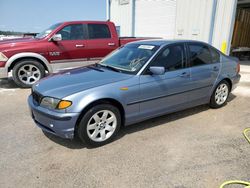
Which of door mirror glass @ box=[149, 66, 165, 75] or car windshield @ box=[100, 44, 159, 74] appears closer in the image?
door mirror glass @ box=[149, 66, 165, 75]

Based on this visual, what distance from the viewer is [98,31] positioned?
21.6ft

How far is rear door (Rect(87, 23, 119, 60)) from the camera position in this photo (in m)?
6.45

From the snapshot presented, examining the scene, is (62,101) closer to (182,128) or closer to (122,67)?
(122,67)

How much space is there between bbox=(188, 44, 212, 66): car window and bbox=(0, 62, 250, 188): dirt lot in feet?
3.57

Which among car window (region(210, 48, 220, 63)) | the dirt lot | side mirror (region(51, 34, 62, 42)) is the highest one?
side mirror (region(51, 34, 62, 42))

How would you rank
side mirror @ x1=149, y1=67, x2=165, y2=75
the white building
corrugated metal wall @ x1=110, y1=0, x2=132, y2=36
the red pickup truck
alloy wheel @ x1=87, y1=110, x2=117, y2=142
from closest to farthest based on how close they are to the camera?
alloy wheel @ x1=87, y1=110, x2=117, y2=142 < side mirror @ x1=149, y1=67, x2=165, y2=75 < the red pickup truck < the white building < corrugated metal wall @ x1=110, y1=0, x2=132, y2=36

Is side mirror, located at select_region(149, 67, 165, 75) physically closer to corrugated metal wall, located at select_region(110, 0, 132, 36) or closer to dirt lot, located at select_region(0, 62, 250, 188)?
dirt lot, located at select_region(0, 62, 250, 188)

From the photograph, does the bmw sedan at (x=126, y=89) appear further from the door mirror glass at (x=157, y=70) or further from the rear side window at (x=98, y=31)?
the rear side window at (x=98, y=31)

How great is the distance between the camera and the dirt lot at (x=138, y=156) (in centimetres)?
237

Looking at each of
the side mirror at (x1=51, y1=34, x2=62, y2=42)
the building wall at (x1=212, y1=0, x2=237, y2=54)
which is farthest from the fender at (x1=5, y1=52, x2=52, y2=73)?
the building wall at (x1=212, y1=0, x2=237, y2=54)

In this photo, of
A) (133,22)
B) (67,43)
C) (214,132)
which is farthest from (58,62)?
(133,22)

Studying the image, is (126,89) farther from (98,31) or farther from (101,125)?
(98,31)

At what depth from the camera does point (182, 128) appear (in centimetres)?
361

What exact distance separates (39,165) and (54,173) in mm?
282
